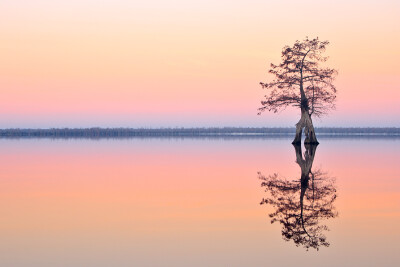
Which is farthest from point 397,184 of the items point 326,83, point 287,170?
point 326,83

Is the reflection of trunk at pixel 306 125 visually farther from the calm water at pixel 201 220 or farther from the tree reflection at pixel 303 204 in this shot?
the tree reflection at pixel 303 204

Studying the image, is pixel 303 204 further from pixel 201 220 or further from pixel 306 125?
pixel 306 125

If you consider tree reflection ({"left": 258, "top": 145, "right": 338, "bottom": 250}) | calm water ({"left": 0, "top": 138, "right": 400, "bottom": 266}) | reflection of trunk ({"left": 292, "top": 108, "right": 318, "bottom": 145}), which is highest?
reflection of trunk ({"left": 292, "top": 108, "right": 318, "bottom": 145})

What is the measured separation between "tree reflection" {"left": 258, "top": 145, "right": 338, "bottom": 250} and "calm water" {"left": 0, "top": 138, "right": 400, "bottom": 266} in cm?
2

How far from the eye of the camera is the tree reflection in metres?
9.03

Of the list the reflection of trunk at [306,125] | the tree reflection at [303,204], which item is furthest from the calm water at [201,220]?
the reflection of trunk at [306,125]

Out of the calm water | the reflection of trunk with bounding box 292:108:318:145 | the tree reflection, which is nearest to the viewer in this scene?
the calm water

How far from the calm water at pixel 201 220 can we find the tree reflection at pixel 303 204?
24mm

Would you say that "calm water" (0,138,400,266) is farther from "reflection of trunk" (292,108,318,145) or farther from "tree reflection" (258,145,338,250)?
"reflection of trunk" (292,108,318,145)

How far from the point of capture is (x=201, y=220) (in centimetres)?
1056

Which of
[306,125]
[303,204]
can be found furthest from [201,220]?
[306,125]

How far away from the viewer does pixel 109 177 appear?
19.1 meters

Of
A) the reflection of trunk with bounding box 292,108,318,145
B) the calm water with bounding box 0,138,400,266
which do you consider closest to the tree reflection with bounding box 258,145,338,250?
the calm water with bounding box 0,138,400,266

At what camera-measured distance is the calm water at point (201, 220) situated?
7766 millimetres
